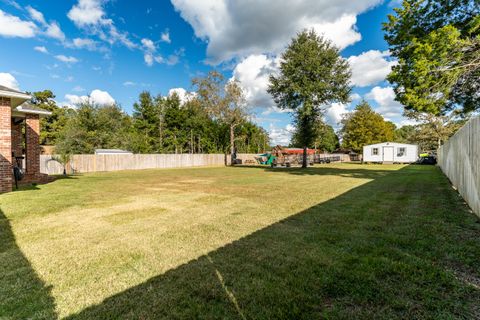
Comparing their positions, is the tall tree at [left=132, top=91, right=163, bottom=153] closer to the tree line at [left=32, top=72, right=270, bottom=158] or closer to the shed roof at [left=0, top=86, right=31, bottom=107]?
the tree line at [left=32, top=72, right=270, bottom=158]

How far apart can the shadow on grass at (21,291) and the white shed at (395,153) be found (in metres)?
42.3

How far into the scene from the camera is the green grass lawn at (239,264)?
215 centimetres

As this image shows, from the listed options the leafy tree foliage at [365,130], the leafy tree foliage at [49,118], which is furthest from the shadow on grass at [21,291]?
the leafy tree foliage at [365,130]

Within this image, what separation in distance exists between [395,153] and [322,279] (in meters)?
41.1

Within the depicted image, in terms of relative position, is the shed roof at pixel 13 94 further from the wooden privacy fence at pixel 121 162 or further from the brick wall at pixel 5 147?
the wooden privacy fence at pixel 121 162

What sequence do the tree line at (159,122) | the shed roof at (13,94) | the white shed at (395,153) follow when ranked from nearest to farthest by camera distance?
the shed roof at (13,94), the tree line at (159,122), the white shed at (395,153)

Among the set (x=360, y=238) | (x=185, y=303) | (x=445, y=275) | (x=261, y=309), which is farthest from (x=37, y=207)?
(x=445, y=275)

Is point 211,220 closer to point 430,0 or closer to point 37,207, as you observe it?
point 37,207

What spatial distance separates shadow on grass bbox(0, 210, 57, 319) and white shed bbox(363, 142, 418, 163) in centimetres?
4230

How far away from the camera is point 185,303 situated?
2209 millimetres

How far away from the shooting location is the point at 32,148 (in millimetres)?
11695

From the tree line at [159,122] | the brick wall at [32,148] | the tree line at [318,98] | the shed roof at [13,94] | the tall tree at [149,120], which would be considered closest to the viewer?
the shed roof at [13,94]

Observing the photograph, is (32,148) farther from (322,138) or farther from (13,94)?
(322,138)

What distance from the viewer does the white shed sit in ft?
118
